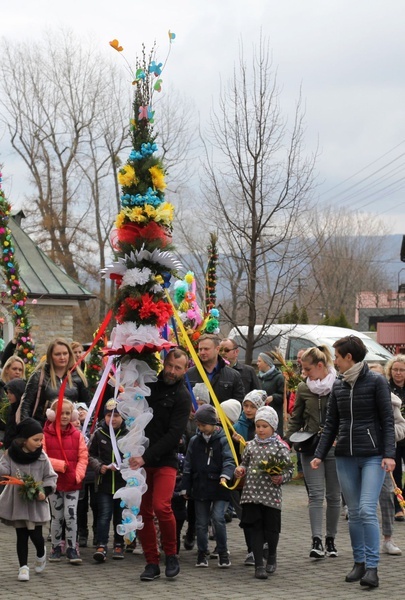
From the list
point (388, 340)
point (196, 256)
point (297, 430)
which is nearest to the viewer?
point (297, 430)

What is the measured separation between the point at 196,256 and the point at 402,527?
3541 centimetres

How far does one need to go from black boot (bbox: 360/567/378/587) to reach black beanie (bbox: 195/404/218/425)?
2.01 meters

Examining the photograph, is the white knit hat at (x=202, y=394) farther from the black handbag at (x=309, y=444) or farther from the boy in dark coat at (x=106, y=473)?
the black handbag at (x=309, y=444)

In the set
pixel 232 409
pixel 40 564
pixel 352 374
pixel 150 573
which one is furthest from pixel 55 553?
pixel 352 374

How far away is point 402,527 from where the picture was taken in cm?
1160

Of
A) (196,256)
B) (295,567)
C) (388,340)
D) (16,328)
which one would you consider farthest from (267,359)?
(196,256)

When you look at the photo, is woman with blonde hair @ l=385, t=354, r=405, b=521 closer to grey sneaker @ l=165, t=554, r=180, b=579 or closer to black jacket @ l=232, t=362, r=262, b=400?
black jacket @ l=232, t=362, r=262, b=400

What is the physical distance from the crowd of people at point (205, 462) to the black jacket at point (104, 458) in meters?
0.01

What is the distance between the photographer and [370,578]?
8242 mm

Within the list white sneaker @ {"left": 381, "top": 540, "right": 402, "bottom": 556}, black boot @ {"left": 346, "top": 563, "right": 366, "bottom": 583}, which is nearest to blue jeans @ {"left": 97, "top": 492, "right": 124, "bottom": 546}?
black boot @ {"left": 346, "top": 563, "right": 366, "bottom": 583}

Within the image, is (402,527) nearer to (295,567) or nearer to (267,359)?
(295,567)

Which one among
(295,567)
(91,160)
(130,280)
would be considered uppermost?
(91,160)

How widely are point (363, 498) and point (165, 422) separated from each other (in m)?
1.75

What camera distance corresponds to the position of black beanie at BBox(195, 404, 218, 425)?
9547 millimetres
